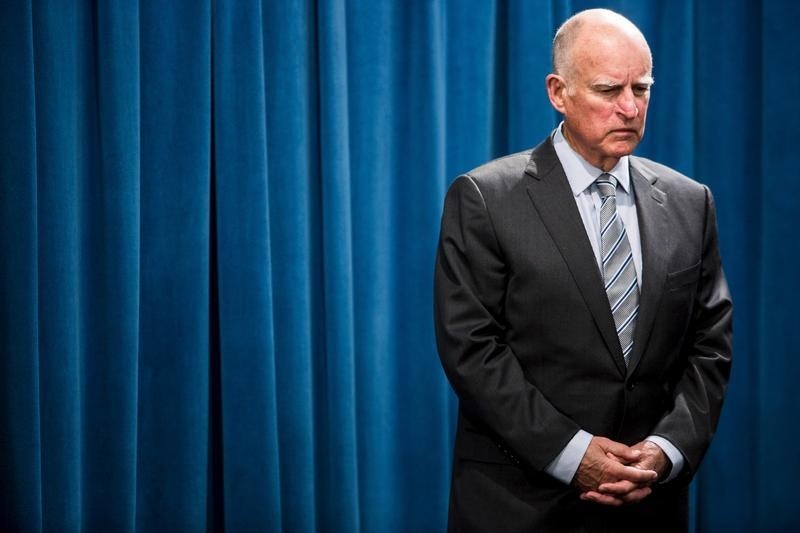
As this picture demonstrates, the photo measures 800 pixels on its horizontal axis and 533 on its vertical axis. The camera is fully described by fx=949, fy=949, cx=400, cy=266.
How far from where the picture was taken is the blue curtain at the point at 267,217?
2.65 metres

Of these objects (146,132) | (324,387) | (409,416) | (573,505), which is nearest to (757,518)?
(409,416)

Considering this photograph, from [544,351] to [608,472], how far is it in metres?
0.25

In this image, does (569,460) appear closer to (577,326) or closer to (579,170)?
(577,326)

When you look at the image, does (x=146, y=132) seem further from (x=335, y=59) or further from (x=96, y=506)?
(x=96, y=506)

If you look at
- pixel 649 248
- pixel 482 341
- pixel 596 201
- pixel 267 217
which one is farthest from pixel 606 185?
pixel 267 217

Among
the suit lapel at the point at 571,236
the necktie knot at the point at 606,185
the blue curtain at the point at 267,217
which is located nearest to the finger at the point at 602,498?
the suit lapel at the point at 571,236

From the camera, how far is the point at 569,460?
1.74 metres

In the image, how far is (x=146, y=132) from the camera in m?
2.77

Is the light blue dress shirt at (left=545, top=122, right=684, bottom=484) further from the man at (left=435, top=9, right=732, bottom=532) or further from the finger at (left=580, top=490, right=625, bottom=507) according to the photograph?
the finger at (left=580, top=490, right=625, bottom=507)

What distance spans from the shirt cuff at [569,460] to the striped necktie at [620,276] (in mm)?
188

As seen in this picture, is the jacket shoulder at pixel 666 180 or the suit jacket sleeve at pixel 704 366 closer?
the suit jacket sleeve at pixel 704 366

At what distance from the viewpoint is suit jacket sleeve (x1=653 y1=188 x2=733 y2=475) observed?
6.05 ft

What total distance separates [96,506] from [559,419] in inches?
63.1

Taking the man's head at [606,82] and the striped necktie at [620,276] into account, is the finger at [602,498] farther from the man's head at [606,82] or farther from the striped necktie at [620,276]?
the man's head at [606,82]
